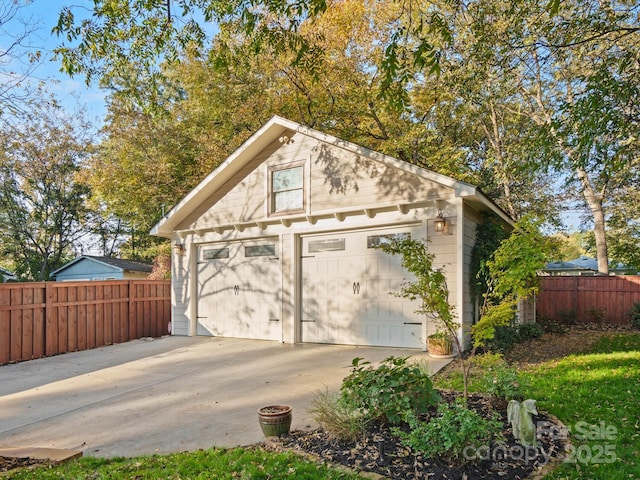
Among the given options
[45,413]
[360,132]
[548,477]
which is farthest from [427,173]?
[360,132]

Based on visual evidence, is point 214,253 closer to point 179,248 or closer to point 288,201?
point 179,248

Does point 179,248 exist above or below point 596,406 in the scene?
above

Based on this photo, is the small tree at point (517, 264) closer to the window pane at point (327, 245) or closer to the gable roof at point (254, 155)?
the gable roof at point (254, 155)

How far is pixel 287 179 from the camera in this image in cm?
927

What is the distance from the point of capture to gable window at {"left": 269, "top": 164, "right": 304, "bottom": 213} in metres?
9.09

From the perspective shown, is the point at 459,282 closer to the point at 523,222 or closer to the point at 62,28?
the point at 523,222

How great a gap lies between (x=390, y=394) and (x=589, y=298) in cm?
1188

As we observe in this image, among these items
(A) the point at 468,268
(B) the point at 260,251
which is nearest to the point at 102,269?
(B) the point at 260,251

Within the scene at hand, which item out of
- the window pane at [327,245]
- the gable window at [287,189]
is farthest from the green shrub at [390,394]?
the gable window at [287,189]

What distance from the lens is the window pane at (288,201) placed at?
357 inches

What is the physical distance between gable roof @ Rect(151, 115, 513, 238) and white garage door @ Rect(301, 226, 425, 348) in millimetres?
1087

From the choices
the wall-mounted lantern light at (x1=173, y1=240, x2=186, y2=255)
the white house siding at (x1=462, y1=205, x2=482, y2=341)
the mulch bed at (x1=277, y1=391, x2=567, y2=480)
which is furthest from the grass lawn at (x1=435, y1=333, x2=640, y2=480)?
the wall-mounted lantern light at (x1=173, y1=240, x2=186, y2=255)

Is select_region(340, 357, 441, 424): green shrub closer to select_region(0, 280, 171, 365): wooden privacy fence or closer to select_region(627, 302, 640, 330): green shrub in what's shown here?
select_region(0, 280, 171, 365): wooden privacy fence

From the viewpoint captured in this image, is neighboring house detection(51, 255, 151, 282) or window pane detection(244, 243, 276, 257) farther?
neighboring house detection(51, 255, 151, 282)
